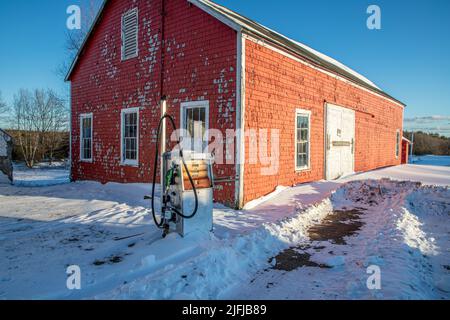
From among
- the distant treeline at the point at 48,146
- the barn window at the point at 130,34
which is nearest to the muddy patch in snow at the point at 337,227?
the barn window at the point at 130,34

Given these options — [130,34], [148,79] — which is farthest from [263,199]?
[130,34]

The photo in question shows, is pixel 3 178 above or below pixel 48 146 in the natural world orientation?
below

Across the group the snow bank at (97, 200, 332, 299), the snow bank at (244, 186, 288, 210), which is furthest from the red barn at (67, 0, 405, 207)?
the snow bank at (97, 200, 332, 299)

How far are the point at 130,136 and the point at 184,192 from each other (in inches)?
273

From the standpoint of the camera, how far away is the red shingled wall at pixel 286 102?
26.6 ft

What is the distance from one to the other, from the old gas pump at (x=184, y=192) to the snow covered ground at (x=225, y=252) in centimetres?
23

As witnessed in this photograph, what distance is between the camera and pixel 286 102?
9.54 meters

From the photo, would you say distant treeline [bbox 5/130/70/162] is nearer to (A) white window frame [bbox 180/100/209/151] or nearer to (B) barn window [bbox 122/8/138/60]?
(B) barn window [bbox 122/8/138/60]

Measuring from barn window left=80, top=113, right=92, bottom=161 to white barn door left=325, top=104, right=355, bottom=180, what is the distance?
9486 mm

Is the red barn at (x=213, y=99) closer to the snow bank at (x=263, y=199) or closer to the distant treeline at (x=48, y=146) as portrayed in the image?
the snow bank at (x=263, y=199)

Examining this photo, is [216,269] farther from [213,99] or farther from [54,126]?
[54,126]

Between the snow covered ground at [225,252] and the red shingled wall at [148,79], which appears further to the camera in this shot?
the red shingled wall at [148,79]
